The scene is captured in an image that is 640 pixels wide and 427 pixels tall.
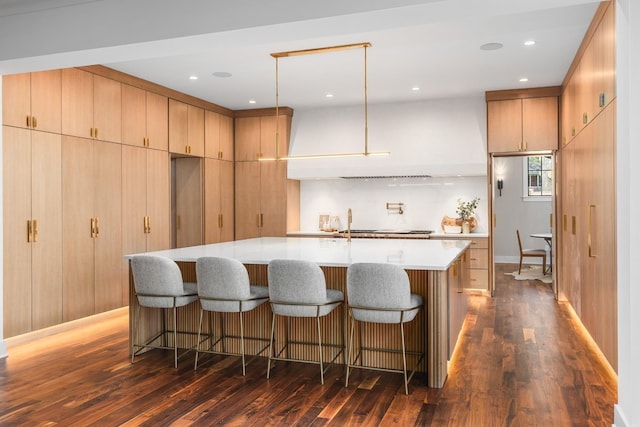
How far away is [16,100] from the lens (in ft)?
15.3

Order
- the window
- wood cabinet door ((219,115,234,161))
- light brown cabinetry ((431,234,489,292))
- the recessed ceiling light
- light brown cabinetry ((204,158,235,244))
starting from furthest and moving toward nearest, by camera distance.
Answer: the window
wood cabinet door ((219,115,234,161))
light brown cabinetry ((204,158,235,244))
light brown cabinetry ((431,234,489,292))
the recessed ceiling light

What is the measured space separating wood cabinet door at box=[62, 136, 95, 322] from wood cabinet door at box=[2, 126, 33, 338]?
1.37ft

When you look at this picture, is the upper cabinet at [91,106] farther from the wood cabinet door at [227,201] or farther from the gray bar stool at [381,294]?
the gray bar stool at [381,294]

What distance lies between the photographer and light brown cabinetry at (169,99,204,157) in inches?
265

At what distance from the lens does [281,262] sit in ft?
11.7

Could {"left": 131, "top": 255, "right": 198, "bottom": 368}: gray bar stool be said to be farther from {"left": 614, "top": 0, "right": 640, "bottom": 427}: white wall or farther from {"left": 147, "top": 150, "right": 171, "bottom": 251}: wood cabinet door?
{"left": 614, "top": 0, "right": 640, "bottom": 427}: white wall

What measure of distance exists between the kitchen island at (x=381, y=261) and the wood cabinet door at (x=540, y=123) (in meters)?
2.81

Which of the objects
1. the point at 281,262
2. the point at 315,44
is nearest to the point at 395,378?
the point at 281,262

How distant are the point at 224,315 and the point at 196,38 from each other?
2168 mm

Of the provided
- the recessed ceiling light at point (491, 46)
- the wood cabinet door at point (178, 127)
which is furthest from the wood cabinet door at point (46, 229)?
the recessed ceiling light at point (491, 46)

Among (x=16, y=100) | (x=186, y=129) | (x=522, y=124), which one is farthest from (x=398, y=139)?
(x=16, y=100)

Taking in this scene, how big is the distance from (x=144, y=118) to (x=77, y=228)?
63.4 inches

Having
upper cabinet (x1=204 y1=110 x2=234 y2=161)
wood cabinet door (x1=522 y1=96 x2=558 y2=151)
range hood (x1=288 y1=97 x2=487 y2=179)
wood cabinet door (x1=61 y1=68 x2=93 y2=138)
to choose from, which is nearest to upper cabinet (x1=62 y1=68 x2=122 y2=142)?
wood cabinet door (x1=61 y1=68 x2=93 y2=138)

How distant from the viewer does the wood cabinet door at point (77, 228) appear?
5.20 m
